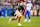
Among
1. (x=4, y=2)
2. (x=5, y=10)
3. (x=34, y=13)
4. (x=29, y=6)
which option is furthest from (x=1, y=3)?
(x=29, y=6)

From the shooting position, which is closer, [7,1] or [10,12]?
[10,12]

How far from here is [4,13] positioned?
9.97m

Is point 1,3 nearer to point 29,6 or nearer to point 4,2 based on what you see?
point 4,2

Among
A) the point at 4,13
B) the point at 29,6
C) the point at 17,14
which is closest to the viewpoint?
the point at 17,14

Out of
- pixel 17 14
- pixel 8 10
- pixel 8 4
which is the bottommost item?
pixel 17 14

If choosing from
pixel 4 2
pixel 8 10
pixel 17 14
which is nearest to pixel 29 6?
pixel 17 14

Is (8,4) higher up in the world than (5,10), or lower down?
higher up

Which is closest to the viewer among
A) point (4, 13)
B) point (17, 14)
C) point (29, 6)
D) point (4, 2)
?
point (17, 14)

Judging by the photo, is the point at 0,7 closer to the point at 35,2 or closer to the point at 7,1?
A: the point at 7,1

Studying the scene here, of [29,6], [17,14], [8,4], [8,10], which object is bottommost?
[17,14]

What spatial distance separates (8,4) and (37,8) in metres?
2.85

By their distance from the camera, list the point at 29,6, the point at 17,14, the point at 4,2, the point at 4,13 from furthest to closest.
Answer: the point at 4,2
the point at 4,13
the point at 29,6
the point at 17,14

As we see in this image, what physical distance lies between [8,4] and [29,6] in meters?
4.13

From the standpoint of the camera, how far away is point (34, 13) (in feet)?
35.2
